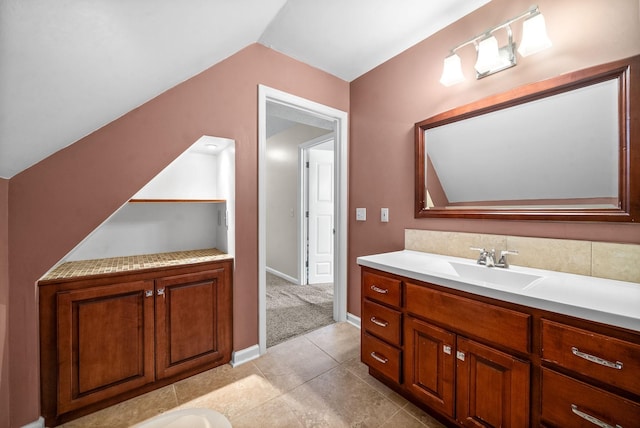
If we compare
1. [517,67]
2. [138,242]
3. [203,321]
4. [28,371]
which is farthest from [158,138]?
[517,67]

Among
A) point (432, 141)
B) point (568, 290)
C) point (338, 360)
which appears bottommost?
point (338, 360)

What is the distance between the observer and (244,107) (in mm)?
1983

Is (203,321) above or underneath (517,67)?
underneath

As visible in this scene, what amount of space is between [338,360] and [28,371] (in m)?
1.78

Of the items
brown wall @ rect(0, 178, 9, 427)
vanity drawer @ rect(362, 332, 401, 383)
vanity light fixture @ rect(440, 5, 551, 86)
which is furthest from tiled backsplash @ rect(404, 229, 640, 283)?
brown wall @ rect(0, 178, 9, 427)

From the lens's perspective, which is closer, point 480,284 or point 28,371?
point 480,284

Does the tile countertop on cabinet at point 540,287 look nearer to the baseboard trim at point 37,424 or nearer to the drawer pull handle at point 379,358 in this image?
the drawer pull handle at point 379,358

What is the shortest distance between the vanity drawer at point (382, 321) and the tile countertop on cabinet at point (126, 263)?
3.45 ft

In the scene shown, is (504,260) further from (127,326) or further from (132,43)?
(127,326)

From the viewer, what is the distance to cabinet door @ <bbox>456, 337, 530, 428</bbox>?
107 cm

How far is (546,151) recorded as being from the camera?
57.1 inches

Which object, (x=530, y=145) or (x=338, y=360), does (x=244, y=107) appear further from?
(x=338, y=360)

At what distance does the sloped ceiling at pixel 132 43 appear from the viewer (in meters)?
0.80

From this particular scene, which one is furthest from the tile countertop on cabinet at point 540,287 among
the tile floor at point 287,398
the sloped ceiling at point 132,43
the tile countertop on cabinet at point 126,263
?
the sloped ceiling at point 132,43
